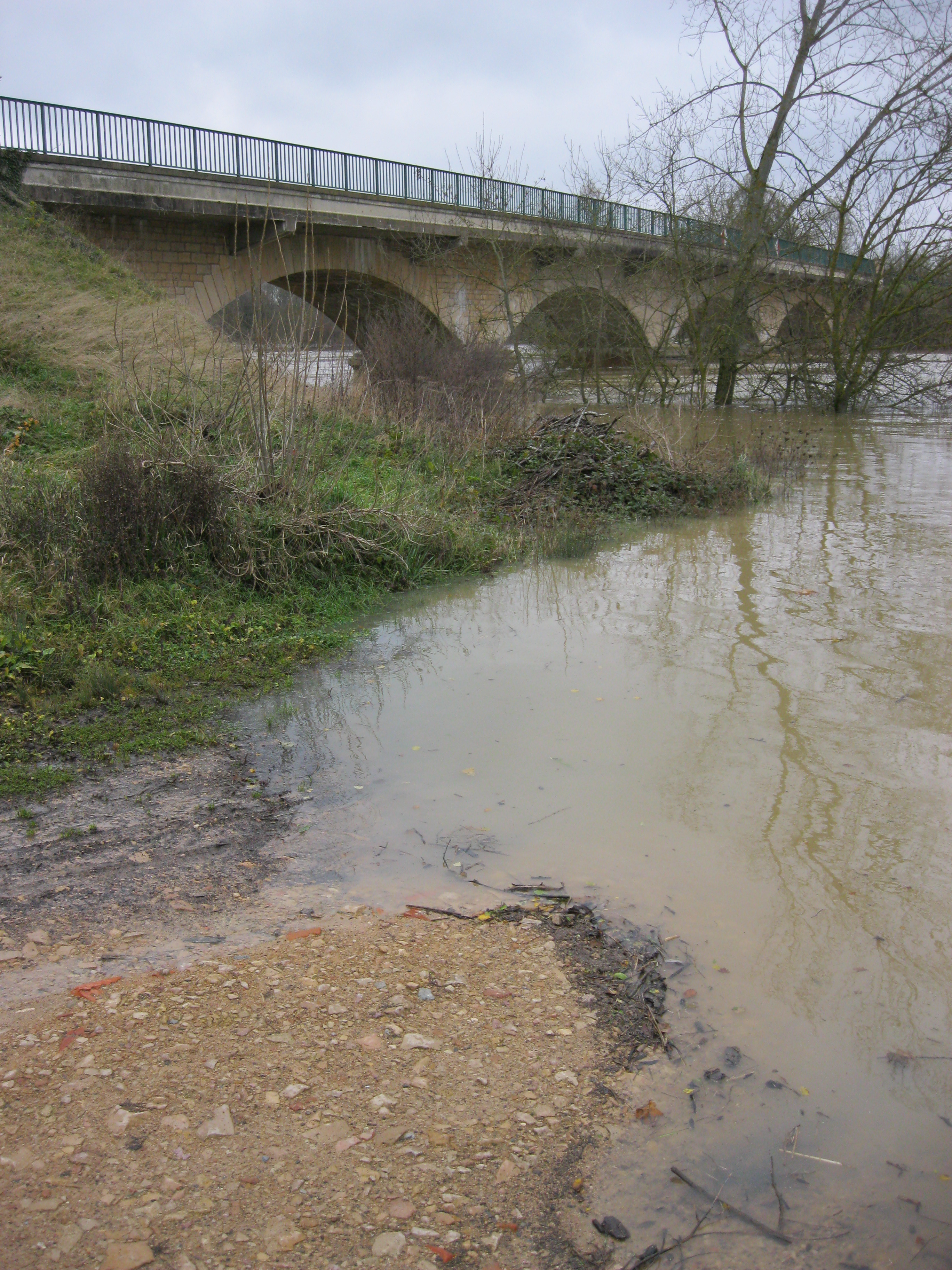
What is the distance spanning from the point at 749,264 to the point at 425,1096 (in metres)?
18.5

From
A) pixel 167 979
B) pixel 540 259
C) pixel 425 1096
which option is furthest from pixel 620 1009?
pixel 540 259

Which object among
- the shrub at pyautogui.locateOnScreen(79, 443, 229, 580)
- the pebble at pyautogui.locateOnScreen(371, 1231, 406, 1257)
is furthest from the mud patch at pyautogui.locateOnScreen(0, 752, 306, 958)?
the shrub at pyautogui.locateOnScreen(79, 443, 229, 580)

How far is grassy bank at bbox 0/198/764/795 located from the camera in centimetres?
516

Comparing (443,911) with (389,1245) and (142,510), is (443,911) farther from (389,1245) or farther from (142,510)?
(142,510)

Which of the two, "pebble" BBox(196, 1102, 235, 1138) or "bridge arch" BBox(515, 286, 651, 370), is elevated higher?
"bridge arch" BBox(515, 286, 651, 370)

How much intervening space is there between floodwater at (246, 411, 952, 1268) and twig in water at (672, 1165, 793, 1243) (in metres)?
0.02

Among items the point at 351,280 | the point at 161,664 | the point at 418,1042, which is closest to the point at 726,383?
the point at 351,280

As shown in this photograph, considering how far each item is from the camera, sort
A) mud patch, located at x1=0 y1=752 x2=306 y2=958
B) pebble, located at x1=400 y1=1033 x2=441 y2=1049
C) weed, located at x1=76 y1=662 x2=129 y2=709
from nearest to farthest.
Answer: pebble, located at x1=400 y1=1033 x2=441 y2=1049 → mud patch, located at x1=0 y1=752 x2=306 y2=958 → weed, located at x1=76 y1=662 x2=129 y2=709

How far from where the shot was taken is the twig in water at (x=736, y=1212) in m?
2.08

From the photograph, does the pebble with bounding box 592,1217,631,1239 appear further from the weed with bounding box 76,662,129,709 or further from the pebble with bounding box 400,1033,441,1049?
the weed with bounding box 76,662,129,709

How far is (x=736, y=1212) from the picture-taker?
2.14 meters

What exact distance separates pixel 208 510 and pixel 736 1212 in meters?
5.81

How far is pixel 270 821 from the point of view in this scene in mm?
3912

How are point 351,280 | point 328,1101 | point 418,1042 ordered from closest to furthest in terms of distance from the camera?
1. point 328,1101
2. point 418,1042
3. point 351,280
